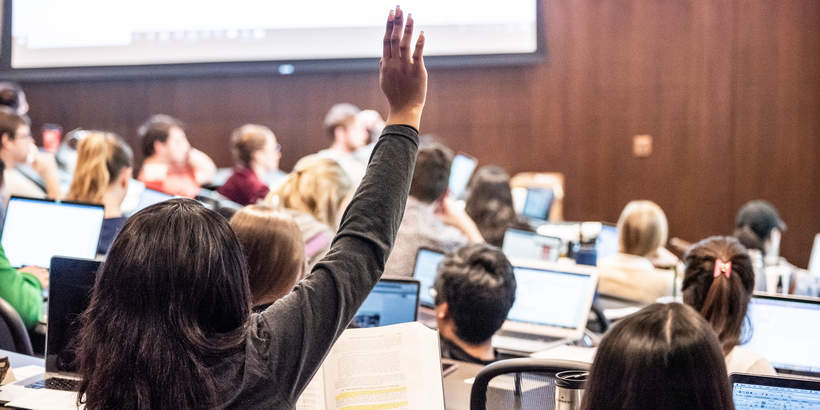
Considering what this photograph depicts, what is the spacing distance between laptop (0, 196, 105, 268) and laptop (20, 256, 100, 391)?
1.35 metres

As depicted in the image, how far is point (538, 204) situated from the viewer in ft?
21.2

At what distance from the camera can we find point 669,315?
1.22 metres

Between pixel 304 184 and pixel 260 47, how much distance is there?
3.13 meters

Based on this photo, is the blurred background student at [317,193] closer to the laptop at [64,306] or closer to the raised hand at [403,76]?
the laptop at [64,306]

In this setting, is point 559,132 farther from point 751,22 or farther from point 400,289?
point 400,289

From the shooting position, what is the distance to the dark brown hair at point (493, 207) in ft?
16.7

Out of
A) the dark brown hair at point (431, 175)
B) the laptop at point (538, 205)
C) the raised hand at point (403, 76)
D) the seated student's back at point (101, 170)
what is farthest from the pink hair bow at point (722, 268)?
the laptop at point (538, 205)

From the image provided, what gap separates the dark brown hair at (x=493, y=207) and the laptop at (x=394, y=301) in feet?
7.35

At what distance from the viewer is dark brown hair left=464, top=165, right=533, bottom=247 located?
200 inches

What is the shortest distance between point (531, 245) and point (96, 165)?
219 cm

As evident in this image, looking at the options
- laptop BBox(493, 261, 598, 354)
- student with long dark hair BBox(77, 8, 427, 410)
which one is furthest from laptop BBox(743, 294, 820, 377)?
student with long dark hair BBox(77, 8, 427, 410)

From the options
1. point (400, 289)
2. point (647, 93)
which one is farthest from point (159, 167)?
point (647, 93)

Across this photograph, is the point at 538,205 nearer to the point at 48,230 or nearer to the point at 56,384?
the point at 48,230

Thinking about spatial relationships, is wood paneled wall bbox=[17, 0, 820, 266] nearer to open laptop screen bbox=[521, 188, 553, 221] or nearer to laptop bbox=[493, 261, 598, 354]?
open laptop screen bbox=[521, 188, 553, 221]
